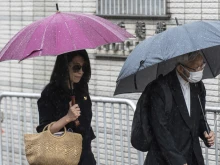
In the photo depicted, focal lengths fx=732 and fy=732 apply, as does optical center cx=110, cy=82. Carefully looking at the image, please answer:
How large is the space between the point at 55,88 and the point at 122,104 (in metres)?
1.69

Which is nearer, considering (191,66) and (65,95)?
(191,66)

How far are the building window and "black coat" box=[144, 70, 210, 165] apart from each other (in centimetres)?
388

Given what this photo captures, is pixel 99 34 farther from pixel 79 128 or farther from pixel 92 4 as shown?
pixel 92 4

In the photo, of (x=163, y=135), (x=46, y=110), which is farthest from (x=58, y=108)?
(x=163, y=135)

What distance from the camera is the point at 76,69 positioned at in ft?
18.5

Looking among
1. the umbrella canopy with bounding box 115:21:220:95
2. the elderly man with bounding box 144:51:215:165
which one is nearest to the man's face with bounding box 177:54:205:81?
the elderly man with bounding box 144:51:215:165

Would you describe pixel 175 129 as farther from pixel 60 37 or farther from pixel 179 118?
pixel 60 37

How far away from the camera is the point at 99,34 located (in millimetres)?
5605

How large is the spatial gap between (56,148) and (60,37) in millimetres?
836

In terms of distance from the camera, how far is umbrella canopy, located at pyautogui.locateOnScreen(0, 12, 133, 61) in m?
5.38

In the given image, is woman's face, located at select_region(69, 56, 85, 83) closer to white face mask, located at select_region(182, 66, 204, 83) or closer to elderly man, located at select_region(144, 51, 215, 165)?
elderly man, located at select_region(144, 51, 215, 165)

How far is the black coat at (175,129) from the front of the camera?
5.20 meters

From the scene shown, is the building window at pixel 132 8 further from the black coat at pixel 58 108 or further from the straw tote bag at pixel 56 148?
the straw tote bag at pixel 56 148

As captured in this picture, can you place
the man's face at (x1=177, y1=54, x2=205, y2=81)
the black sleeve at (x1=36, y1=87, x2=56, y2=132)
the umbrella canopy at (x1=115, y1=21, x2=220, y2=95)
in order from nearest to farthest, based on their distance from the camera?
the umbrella canopy at (x1=115, y1=21, x2=220, y2=95), the man's face at (x1=177, y1=54, x2=205, y2=81), the black sleeve at (x1=36, y1=87, x2=56, y2=132)
